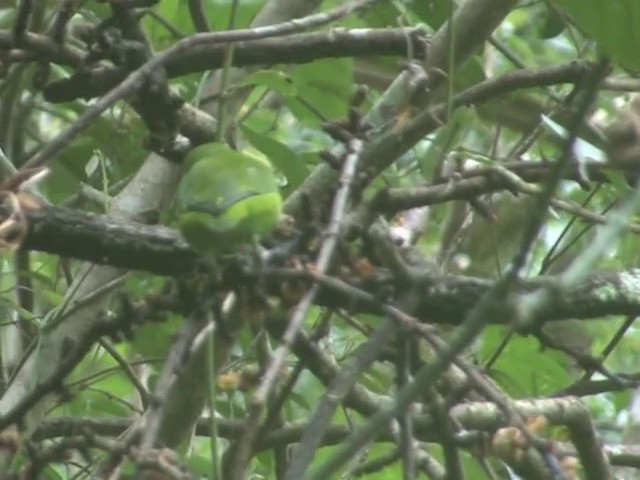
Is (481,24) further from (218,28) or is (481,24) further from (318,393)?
(318,393)

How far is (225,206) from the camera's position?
68 cm

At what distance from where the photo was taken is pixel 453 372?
967mm

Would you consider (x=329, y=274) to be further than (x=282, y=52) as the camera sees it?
No

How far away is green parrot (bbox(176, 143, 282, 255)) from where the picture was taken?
68 cm

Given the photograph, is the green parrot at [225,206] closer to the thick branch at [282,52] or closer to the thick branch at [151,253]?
the thick branch at [151,253]

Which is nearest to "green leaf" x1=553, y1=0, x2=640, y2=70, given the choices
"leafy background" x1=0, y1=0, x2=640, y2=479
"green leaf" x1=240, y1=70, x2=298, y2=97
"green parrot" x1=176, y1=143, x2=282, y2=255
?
"leafy background" x1=0, y1=0, x2=640, y2=479

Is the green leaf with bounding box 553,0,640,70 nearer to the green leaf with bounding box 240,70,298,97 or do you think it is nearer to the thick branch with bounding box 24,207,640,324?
the thick branch with bounding box 24,207,640,324

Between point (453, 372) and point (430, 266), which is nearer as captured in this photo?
point (430, 266)

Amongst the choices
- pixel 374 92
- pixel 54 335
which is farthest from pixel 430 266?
pixel 374 92

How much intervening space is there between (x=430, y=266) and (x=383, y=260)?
90 mm

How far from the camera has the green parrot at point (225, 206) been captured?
68cm

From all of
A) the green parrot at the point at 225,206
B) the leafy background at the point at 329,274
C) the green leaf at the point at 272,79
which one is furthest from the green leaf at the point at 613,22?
the green leaf at the point at 272,79

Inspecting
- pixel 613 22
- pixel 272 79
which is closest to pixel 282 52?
pixel 272 79

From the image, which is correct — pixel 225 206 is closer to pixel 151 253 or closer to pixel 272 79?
pixel 151 253
